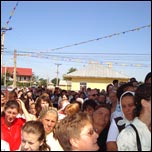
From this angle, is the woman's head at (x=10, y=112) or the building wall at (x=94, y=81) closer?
the woman's head at (x=10, y=112)

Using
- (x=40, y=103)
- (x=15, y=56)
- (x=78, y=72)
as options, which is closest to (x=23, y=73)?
(x=78, y=72)

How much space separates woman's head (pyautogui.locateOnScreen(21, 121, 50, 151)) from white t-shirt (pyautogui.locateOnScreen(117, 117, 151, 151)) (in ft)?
2.70

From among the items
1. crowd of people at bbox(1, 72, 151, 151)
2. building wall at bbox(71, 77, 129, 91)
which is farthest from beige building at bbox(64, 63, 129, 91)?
crowd of people at bbox(1, 72, 151, 151)

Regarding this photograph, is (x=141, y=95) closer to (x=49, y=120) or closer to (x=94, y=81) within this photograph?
(x=49, y=120)

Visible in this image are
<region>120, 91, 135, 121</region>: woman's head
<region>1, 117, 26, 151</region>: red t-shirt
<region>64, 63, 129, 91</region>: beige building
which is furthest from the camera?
<region>64, 63, 129, 91</region>: beige building

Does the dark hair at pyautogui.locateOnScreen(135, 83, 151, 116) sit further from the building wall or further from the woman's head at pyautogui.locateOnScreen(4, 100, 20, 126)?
the building wall

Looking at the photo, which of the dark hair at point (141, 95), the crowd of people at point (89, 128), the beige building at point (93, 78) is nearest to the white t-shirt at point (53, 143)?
the crowd of people at point (89, 128)

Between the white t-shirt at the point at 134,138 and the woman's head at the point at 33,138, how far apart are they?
82 centimetres

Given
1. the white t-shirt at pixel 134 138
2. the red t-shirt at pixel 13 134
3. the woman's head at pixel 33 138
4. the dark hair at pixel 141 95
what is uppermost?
the dark hair at pixel 141 95

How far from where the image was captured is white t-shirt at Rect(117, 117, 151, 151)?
1935 millimetres

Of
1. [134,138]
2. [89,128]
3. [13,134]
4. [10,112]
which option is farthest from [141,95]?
[10,112]

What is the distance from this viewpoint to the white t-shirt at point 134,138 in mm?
1935

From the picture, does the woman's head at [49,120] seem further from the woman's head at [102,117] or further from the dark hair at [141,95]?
the dark hair at [141,95]

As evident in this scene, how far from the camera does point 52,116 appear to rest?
3.75m
